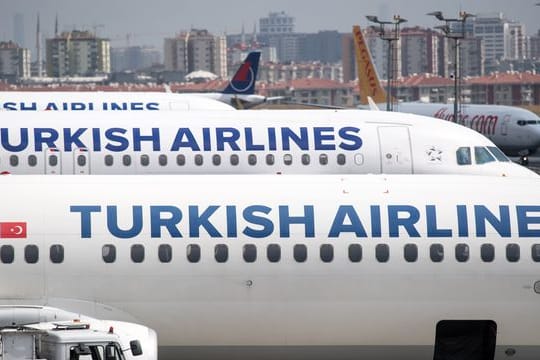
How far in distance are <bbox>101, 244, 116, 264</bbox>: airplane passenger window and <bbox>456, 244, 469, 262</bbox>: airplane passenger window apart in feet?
18.5

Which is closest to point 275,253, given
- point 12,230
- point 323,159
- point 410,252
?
point 410,252

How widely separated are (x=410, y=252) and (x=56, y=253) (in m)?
5.78

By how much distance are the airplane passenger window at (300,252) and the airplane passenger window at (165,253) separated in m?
2.04

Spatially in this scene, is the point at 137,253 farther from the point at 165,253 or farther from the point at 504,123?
the point at 504,123

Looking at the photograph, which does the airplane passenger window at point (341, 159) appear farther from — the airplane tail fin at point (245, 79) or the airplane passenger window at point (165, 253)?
the airplane tail fin at point (245, 79)

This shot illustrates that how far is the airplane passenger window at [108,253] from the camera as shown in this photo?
23.8 metres

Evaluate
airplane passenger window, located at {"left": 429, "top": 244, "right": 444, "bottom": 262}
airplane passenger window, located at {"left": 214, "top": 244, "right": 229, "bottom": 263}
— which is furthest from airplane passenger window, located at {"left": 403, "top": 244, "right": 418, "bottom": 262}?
airplane passenger window, located at {"left": 214, "top": 244, "right": 229, "bottom": 263}

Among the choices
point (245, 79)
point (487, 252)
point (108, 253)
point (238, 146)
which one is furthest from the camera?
point (245, 79)

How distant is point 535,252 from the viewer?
80.2ft

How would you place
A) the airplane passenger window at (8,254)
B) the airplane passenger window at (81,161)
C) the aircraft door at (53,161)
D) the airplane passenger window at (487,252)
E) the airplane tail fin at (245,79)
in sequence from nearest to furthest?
the airplane passenger window at (8,254) < the airplane passenger window at (487,252) < the aircraft door at (53,161) < the airplane passenger window at (81,161) < the airplane tail fin at (245,79)

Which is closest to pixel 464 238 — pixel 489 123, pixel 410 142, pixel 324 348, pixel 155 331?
pixel 324 348

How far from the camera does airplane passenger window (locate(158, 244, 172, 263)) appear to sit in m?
23.9

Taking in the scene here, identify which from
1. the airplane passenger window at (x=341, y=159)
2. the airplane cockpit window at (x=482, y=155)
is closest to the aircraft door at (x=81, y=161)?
the airplane passenger window at (x=341, y=159)

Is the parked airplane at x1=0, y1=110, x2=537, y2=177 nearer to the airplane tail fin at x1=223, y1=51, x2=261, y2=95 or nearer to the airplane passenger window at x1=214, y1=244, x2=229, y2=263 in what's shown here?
the airplane passenger window at x1=214, y1=244, x2=229, y2=263
